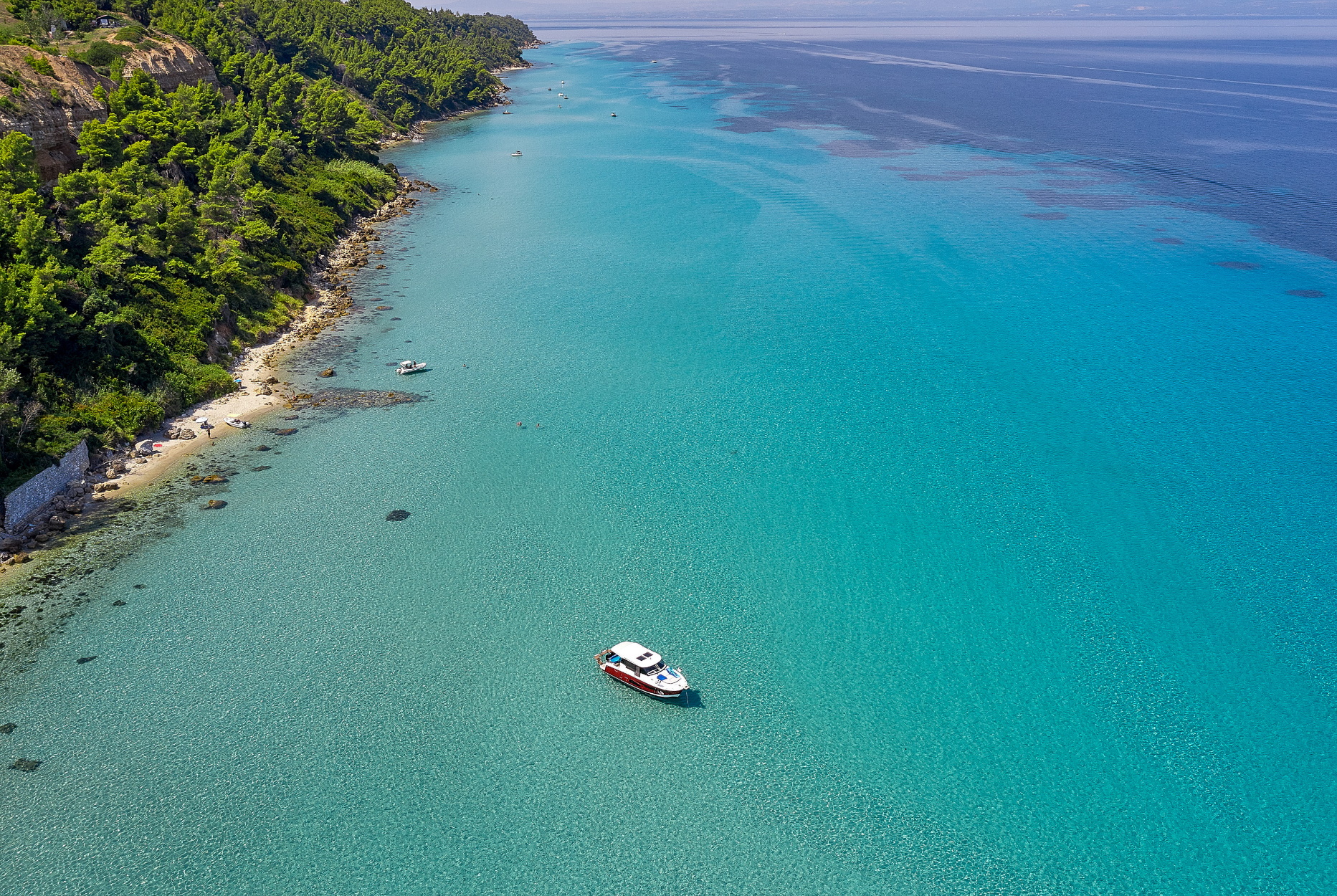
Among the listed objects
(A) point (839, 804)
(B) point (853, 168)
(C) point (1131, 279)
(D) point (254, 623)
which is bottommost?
(A) point (839, 804)

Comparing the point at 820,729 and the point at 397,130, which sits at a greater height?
the point at 397,130

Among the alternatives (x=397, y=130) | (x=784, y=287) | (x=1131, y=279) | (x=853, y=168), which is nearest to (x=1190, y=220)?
(x=1131, y=279)

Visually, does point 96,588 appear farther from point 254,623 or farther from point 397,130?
point 397,130

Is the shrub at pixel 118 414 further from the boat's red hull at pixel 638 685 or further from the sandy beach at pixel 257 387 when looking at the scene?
the boat's red hull at pixel 638 685

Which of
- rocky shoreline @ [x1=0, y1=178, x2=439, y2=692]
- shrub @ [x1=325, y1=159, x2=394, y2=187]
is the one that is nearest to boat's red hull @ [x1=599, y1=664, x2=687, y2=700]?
rocky shoreline @ [x1=0, y1=178, x2=439, y2=692]

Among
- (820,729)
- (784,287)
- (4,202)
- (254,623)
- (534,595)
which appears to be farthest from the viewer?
(784,287)

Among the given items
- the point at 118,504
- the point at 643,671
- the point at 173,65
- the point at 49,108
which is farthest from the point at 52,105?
the point at 643,671
